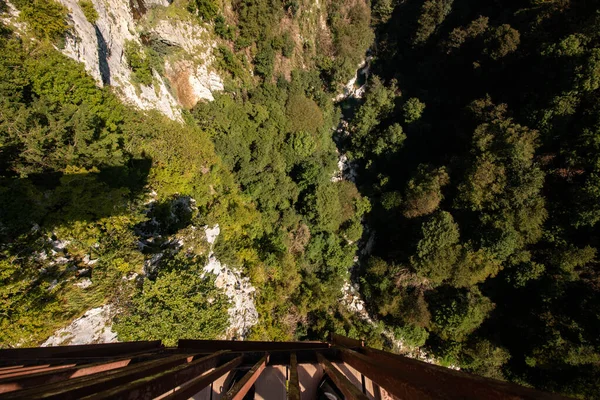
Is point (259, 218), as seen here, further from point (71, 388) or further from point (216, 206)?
point (71, 388)

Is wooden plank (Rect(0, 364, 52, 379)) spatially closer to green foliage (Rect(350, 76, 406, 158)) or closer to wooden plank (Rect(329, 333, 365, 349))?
wooden plank (Rect(329, 333, 365, 349))

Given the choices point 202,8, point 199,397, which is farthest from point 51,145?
point 202,8

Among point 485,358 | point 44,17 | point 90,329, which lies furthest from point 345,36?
point 485,358

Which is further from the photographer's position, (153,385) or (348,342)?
(348,342)

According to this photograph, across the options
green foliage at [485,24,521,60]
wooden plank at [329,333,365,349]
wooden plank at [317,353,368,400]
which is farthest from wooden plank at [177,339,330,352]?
green foliage at [485,24,521,60]

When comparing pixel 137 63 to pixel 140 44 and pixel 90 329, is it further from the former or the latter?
pixel 90 329
